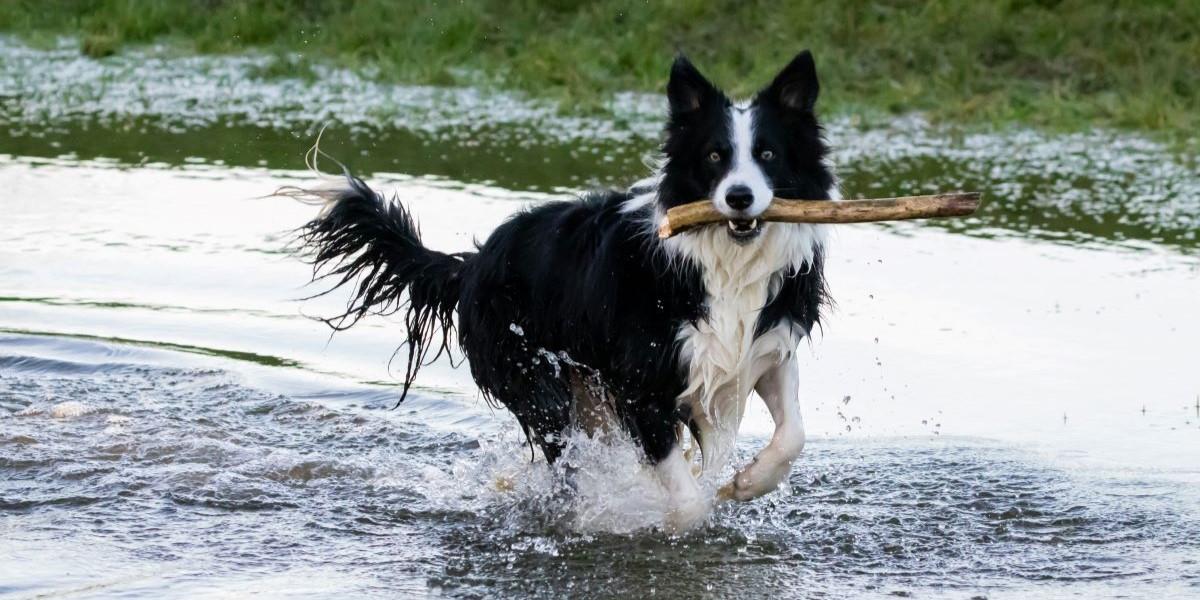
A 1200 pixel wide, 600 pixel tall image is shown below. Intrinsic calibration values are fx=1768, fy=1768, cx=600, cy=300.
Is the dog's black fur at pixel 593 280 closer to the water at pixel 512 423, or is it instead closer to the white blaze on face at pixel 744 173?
the white blaze on face at pixel 744 173

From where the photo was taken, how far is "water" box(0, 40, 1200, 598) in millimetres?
5602

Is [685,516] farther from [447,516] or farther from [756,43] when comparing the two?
[756,43]

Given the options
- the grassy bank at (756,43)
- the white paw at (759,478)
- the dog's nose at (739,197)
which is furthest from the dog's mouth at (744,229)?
the grassy bank at (756,43)

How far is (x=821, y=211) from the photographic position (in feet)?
18.3

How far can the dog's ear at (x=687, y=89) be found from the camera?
226 inches

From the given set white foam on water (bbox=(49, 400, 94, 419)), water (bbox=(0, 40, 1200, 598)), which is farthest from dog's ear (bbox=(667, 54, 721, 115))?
white foam on water (bbox=(49, 400, 94, 419))

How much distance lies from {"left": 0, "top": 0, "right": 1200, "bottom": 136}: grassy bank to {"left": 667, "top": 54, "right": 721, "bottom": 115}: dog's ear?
8335 mm

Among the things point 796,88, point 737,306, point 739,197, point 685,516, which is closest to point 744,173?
point 739,197

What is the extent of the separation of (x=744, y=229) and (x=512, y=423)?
189 centimetres

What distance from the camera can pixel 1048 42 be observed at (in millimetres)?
15055

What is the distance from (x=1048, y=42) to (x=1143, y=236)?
5137 mm

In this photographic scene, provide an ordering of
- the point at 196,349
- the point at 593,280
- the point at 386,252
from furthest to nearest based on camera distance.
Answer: the point at 196,349 → the point at 386,252 → the point at 593,280

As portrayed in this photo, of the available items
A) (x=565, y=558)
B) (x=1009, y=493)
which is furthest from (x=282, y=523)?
(x=1009, y=493)

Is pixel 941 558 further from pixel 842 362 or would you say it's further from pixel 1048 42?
pixel 1048 42
